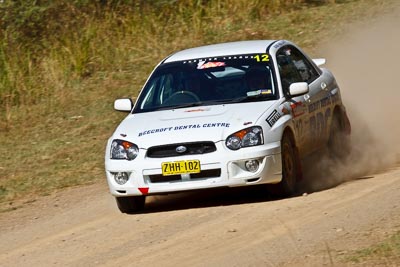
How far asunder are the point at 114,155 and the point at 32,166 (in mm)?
4353

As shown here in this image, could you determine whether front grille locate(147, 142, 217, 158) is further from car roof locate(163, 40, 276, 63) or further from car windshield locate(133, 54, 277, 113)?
car roof locate(163, 40, 276, 63)

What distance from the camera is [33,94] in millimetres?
18844

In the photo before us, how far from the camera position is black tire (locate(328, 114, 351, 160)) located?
12.7m

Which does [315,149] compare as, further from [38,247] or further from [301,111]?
[38,247]

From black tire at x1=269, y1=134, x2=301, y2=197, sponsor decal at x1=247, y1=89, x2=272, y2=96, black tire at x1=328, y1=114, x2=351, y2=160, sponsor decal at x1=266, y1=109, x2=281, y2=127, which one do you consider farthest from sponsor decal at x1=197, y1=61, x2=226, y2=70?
black tire at x1=328, y1=114, x2=351, y2=160

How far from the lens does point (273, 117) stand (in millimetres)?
10875

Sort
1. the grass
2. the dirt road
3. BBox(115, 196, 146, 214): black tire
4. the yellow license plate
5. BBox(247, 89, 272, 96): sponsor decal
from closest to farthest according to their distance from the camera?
the dirt road < the yellow license plate < BBox(115, 196, 146, 214): black tire < BBox(247, 89, 272, 96): sponsor decal < the grass

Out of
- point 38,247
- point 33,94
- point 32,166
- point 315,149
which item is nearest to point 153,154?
point 38,247

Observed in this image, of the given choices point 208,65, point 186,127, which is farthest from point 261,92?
point 186,127

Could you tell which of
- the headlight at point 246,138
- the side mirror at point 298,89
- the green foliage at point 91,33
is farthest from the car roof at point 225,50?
the green foliage at point 91,33

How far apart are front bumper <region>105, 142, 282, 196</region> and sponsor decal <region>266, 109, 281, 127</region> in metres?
0.23

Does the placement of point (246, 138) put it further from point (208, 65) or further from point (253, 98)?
point (208, 65)

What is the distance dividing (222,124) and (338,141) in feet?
8.54

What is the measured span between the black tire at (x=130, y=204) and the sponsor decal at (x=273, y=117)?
1465 mm
